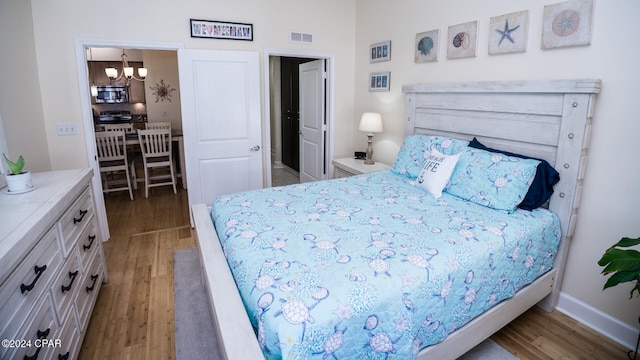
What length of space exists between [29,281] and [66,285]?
46 cm

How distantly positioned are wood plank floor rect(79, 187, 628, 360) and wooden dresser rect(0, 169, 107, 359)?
15 centimetres

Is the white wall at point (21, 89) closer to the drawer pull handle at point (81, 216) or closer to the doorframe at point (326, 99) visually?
the drawer pull handle at point (81, 216)

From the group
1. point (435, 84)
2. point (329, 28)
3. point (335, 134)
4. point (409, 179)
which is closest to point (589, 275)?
point (409, 179)

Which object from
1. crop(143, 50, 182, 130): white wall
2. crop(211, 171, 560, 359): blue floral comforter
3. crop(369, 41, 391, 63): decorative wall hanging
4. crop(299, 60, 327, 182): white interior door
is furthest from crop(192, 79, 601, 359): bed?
crop(143, 50, 182, 130): white wall

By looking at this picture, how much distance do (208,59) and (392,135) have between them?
2.16 meters

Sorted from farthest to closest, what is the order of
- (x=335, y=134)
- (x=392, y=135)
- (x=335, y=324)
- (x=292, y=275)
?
1. (x=335, y=134)
2. (x=392, y=135)
3. (x=292, y=275)
4. (x=335, y=324)

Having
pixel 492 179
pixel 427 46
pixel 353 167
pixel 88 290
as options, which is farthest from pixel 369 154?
pixel 88 290

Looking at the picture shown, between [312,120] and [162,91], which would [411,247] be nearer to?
[312,120]

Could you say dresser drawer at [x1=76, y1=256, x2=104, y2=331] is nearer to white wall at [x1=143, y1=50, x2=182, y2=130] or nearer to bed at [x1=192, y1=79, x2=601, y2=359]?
bed at [x1=192, y1=79, x2=601, y2=359]

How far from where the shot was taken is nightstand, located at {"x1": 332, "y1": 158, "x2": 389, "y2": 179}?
148 inches

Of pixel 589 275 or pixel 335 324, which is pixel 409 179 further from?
pixel 335 324

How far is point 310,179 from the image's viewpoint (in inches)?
208

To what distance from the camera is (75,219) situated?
6.88 feet

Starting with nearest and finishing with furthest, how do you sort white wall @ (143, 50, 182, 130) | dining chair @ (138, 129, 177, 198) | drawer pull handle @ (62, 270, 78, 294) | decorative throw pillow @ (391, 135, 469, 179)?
drawer pull handle @ (62, 270, 78, 294)
decorative throw pillow @ (391, 135, 469, 179)
dining chair @ (138, 129, 177, 198)
white wall @ (143, 50, 182, 130)
